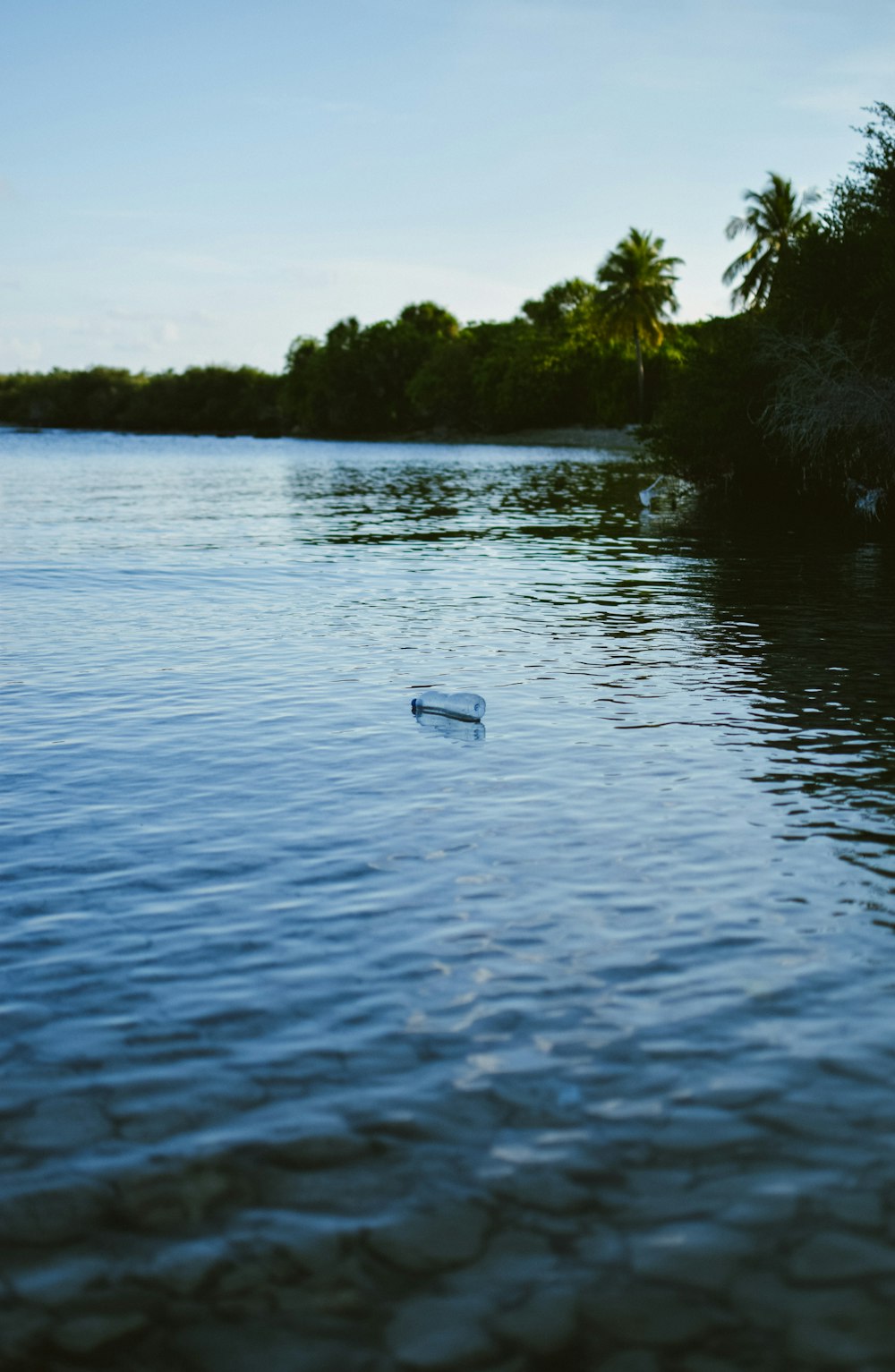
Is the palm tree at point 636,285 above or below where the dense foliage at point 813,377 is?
above

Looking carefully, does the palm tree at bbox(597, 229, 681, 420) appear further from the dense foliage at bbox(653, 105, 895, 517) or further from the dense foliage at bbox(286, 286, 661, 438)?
the dense foliage at bbox(653, 105, 895, 517)

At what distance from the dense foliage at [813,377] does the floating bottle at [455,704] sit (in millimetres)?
17240

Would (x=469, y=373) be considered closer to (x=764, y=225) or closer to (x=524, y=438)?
(x=524, y=438)

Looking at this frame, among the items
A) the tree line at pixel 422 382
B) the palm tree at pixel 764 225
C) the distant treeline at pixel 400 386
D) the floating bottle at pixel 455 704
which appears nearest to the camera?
the floating bottle at pixel 455 704

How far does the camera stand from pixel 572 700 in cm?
1270

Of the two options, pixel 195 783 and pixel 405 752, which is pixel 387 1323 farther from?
pixel 405 752

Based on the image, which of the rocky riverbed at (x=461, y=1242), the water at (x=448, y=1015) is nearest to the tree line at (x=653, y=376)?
the water at (x=448, y=1015)

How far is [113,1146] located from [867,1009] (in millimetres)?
3287

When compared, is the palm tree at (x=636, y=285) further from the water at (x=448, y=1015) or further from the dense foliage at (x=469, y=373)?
the water at (x=448, y=1015)

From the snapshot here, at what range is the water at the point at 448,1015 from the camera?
393cm

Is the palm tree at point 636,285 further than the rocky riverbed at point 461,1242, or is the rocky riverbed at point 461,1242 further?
the palm tree at point 636,285

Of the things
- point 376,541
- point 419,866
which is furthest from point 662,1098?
point 376,541

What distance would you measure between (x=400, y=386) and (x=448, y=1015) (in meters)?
129

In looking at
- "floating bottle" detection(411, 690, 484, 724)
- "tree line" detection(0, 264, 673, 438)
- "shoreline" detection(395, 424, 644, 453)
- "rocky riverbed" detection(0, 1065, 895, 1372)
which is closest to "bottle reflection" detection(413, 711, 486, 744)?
"floating bottle" detection(411, 690, 484, 724)
